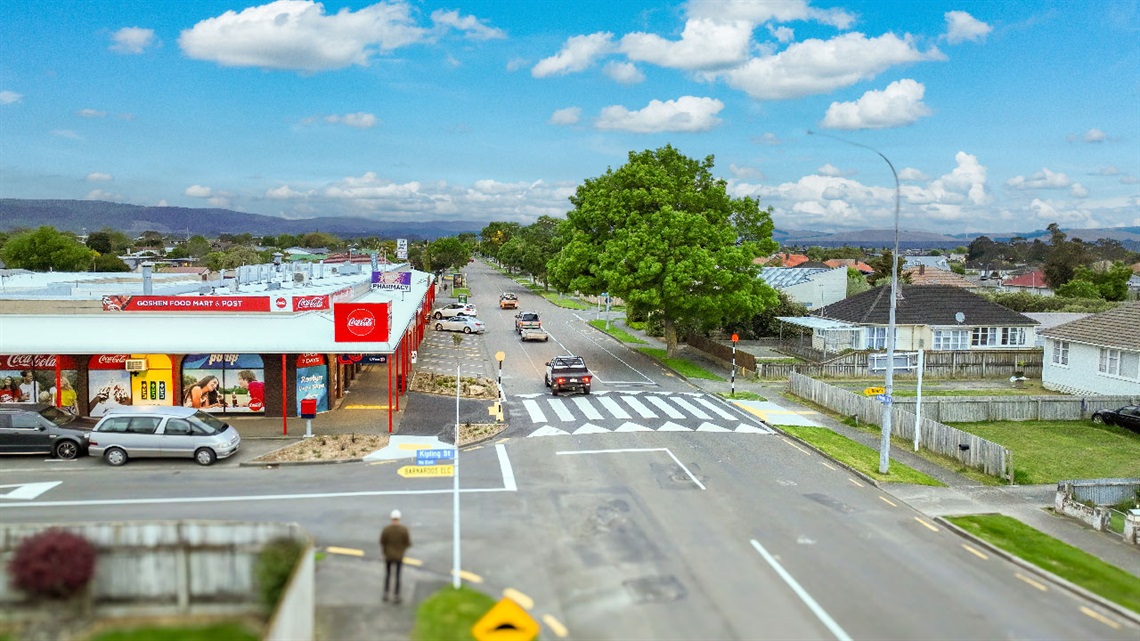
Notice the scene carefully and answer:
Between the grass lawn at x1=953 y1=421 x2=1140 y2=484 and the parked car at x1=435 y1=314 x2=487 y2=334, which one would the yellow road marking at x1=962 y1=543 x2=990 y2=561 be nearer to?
the grass lawn at x1=953 y1=421 x2=1140 y2=484

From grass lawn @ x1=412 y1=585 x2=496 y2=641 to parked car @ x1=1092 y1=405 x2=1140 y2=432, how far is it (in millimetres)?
28668

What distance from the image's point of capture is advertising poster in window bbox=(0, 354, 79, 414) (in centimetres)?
2614

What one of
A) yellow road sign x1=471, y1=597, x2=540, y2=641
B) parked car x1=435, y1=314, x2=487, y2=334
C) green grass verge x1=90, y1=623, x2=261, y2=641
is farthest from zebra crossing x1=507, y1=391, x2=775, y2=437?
parked car x1=435, y1=314, x2=487, y2=334

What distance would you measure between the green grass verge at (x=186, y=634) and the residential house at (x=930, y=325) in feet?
141

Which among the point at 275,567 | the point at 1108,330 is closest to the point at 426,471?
the point at 275,567

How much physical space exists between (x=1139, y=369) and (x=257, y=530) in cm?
3771

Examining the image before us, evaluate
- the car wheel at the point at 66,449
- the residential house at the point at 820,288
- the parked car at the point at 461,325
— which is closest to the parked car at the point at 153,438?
the car wheel at the point at 66,449

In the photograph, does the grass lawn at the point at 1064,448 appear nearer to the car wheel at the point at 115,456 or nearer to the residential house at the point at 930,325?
the residential house at the point at 930,325

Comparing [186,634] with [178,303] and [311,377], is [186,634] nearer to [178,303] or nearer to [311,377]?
[311,377]

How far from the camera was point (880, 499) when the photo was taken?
20.1m

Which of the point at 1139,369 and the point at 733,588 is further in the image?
the point at 1139,369

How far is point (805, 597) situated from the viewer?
13.7m

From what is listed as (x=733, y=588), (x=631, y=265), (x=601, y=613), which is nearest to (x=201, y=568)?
(x=601, y=613)

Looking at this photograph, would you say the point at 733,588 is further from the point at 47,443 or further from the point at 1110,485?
the point at 47,443
